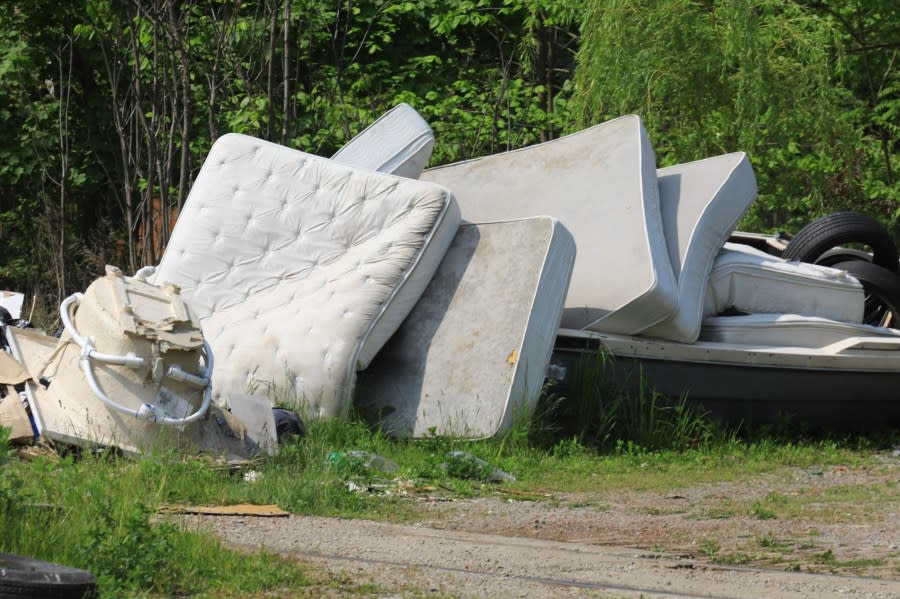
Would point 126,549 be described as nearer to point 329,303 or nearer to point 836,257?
point 329,303

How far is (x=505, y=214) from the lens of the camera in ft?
29.9

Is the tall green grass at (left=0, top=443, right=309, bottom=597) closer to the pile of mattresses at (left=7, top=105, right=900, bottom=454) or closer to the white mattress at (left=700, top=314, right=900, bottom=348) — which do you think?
the pile of mattresses at (left=7, top=105, right=900, bottom=454)

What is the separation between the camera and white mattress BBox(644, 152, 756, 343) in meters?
8.27

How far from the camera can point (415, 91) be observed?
631 inches

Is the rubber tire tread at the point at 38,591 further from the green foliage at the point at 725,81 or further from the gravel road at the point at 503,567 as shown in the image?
the green foliage at the point at 725,81

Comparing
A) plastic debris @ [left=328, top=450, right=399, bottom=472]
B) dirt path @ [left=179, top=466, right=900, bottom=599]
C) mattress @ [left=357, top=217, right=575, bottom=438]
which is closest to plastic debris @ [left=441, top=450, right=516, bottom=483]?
plastic debris @ [left=328, top=450, right=399, bottom=472]

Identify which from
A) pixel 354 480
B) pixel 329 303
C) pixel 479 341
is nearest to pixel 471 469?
pixel 354 480

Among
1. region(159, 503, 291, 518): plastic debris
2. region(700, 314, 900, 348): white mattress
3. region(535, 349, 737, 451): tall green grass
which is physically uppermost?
region(700, 314, 900, 348): white mattress

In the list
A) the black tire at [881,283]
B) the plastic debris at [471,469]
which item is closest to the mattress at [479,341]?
the plastic debris at [471,469]

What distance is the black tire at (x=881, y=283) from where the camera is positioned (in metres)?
9.46

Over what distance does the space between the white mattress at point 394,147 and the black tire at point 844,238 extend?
305cm

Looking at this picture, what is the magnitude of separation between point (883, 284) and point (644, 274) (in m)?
2.43

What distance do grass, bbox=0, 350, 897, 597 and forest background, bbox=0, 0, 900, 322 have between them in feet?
15.4

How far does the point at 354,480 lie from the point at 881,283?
5057 mm
